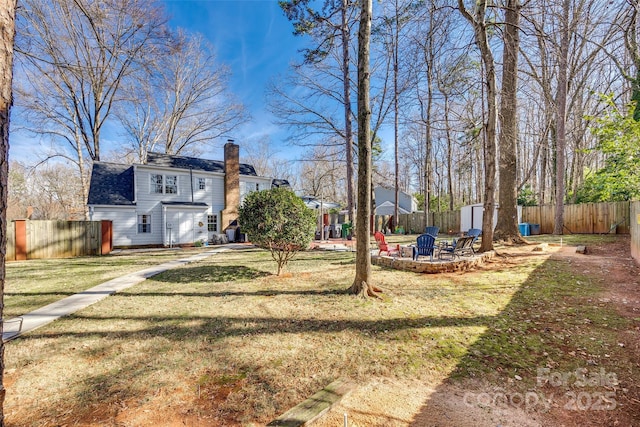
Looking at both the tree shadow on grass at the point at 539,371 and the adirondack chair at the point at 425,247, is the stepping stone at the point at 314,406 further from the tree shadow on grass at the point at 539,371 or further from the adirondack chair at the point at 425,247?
the adirondack chair at the point at 425,247

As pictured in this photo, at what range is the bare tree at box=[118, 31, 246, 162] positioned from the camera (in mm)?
23250

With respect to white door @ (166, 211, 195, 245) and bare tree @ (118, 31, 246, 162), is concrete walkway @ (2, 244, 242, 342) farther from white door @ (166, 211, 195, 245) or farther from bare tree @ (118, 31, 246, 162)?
bare tree @ (118, 31, 246, 162)

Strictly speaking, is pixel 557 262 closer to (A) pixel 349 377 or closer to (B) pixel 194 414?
(A) pixel 349 377

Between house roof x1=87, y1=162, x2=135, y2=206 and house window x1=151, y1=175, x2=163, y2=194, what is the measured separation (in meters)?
1.23

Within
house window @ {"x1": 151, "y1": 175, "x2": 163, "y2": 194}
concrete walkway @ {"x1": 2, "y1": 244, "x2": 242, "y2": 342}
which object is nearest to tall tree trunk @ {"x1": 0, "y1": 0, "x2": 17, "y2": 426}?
concrete walkway @ {"x1": 2, "y1": 244, "x2": 242, "y2": 342}

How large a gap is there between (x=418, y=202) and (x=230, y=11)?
96.9 ft

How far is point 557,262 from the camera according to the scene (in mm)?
7805

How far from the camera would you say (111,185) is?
16.5 meters

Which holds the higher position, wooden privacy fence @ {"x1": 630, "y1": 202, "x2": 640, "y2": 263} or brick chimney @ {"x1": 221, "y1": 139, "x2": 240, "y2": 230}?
brick chimney @ {"x1": 221, "y1": 139, "x2": 240, "y2": 230}

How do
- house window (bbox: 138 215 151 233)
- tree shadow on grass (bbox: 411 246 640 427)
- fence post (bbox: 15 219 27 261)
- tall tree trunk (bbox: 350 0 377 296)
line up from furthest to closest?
house window (bbox: 138 215 151 233), fence post (bbox: 15 219 27 261), tall tree trunk (bbox: 350 0 377 296), tree shadow on grass (bbox: 411 246 640 427)

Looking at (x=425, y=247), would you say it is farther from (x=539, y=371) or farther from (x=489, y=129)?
(x=539, y=371)

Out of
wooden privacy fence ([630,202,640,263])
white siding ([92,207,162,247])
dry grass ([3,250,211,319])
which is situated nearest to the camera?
dry grass ([3,250,211,319])

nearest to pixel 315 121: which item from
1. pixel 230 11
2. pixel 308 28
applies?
pixel 308 28

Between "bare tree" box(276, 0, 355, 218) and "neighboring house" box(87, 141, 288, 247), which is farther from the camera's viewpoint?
"neighboring house" box(87, 141, 288, 247)
